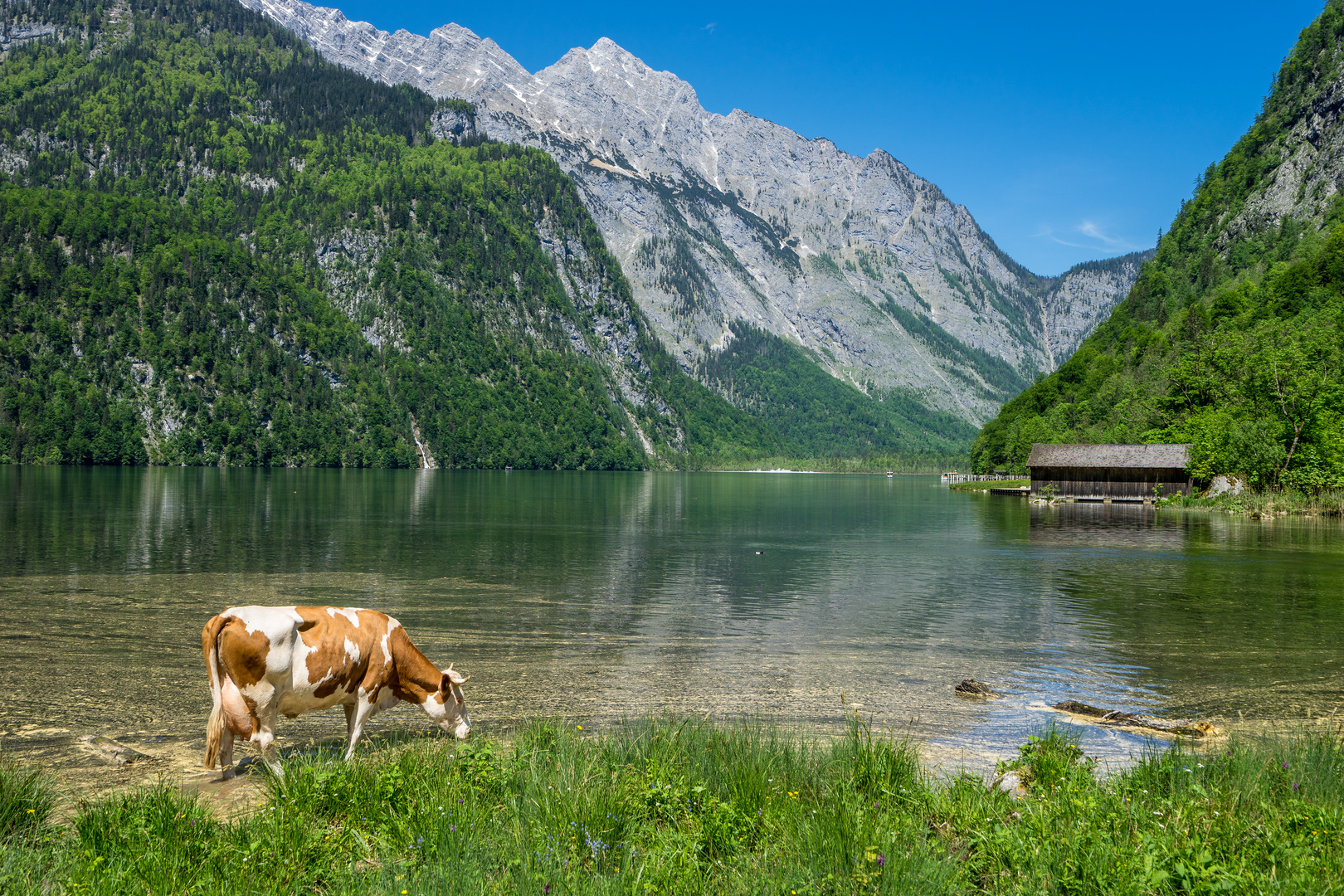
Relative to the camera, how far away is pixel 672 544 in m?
48.7

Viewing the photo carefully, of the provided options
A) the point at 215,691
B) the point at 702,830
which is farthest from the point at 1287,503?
the point at 215,691

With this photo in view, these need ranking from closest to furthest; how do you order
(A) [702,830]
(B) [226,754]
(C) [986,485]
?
1. (A) [702,830]
2. (B) [226,754]
3. (C) [986,485]

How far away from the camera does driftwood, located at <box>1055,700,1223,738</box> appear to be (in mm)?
13578

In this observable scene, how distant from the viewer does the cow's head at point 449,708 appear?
1233 cm

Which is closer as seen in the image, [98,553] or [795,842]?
[795,842]

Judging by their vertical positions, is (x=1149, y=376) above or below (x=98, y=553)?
above

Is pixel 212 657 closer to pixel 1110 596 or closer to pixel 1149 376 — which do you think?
pixel 1110 596

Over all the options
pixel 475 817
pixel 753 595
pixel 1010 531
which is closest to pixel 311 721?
pixel 475 817

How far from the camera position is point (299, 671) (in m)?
11.1

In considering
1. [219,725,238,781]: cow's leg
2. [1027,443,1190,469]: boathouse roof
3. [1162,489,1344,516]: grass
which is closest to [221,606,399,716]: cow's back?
[219,725,238,781]: cow's leg

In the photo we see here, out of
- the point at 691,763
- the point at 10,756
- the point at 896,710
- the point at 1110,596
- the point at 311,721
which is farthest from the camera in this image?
the point at 1110,596

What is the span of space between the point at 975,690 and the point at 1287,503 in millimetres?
70790

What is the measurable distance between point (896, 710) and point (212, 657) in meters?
11.1

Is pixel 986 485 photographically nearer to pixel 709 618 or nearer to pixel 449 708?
pixel 709 618
